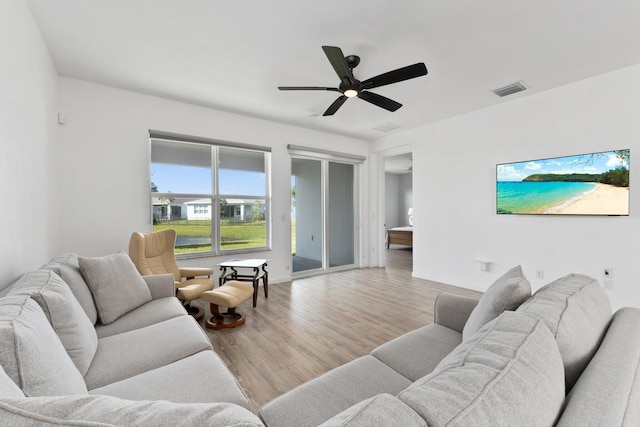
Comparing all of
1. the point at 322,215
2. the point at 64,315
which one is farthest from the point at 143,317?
the point at 322,215

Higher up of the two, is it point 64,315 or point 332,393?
point 64,315

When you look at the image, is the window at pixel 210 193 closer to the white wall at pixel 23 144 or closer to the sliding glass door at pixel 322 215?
the sliding glass door at pixel 322 215

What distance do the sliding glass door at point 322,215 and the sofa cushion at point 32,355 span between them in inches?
158

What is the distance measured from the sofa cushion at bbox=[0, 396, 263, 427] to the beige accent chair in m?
2.59

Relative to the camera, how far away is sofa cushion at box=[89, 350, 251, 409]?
114cm

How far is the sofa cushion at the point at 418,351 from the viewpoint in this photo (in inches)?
53.7

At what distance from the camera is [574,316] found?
965 millimetres

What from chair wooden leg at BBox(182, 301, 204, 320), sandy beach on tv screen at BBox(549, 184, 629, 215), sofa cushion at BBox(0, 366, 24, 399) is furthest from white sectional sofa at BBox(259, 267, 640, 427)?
sandy beach on tv screen at BBox(549, 184, 629, 215)

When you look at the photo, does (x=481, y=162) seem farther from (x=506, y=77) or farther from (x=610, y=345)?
(x=610, y=345)

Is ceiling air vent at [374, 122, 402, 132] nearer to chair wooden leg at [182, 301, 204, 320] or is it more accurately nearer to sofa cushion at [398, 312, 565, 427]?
chair wooden leg at [182, 301, 204, 320]

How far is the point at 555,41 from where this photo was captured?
97.6 inches

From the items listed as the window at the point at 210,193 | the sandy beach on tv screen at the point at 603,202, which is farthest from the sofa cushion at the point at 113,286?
the sandy beach on tv screen at the point at 603,202

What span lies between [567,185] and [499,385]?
3.91 m

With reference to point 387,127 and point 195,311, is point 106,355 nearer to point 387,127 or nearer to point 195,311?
point 195,311
